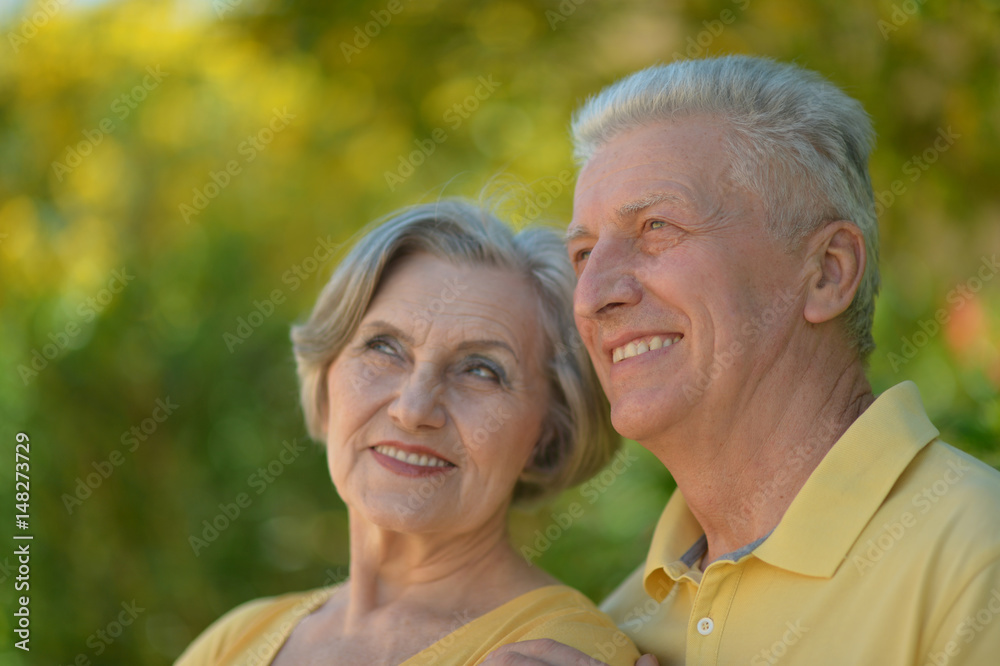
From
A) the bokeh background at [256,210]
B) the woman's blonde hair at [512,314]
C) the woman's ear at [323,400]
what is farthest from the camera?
the bokeh background at [256,210]

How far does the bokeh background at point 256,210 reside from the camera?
4602 millimetres

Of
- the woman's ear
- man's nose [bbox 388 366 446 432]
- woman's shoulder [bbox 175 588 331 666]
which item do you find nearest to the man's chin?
man's nose [bbox 388 366 446 432]

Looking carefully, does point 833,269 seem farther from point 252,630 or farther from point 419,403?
point 252,630

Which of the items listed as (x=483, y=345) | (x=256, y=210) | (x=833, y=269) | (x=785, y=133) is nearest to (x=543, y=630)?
(x=483, y=345)

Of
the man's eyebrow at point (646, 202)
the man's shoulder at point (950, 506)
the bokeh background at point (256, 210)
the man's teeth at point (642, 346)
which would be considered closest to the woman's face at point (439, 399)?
the man's teeth at point (642, 346)

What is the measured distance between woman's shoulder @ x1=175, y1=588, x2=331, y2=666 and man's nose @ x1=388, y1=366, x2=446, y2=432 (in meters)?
0.80

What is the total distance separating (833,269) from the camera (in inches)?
92.1

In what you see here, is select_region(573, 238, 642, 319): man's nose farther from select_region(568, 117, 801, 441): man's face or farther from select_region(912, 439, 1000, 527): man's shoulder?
select_region(912, 439, 1000, 527): man's shoulder

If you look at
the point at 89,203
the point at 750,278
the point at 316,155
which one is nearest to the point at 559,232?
the point at 750,278

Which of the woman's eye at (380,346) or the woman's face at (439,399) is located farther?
the woman's eye at (380,346)

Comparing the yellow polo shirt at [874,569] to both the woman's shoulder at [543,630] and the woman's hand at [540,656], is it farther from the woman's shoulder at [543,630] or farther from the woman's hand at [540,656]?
the woman's hand at [540,656]

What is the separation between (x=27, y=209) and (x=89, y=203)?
348 millimetres

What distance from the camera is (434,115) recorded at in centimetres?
655

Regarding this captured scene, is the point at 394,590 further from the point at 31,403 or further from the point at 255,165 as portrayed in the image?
the point at 255,165
